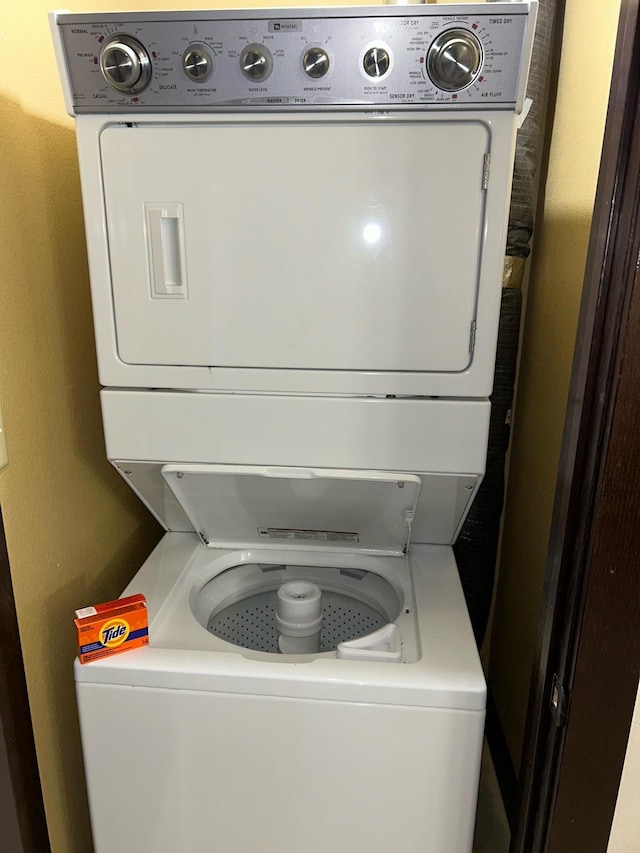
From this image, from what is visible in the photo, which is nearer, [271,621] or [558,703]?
[558,703]

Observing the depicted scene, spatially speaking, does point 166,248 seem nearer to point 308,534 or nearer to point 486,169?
point 486,169

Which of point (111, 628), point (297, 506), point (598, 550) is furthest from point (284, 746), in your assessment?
point (598, 550)

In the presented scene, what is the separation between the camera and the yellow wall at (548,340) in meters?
1.27

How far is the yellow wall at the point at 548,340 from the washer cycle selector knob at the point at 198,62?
77cm

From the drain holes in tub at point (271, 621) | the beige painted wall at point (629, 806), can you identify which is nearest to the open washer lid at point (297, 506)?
the drain holes in tub at point (271, 621)

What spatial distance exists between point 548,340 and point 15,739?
1.44 meters

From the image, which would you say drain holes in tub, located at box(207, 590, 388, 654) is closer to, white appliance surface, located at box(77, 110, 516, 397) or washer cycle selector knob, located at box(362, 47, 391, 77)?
white appliance surface, located at box(77, 110, 516, 397)

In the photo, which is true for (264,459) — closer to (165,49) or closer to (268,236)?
(268,236)

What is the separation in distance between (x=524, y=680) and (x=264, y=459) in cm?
102

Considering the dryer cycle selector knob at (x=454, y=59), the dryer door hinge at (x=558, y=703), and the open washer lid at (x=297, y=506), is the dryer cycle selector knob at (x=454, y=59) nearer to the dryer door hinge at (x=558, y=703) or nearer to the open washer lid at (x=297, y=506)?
the open washer lid at (x=297, y=506)

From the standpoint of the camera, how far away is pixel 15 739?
1093 mm

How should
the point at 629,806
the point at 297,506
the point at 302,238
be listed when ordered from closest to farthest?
the point at 629,806
the point at 302,238
the point at 297,506

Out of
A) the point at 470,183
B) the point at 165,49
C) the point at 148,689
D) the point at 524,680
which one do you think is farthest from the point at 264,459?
the point at 524,680

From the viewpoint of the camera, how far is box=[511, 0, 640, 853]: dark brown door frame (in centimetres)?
69
